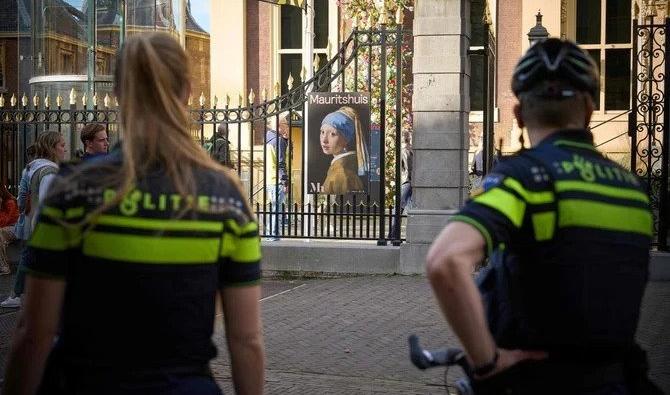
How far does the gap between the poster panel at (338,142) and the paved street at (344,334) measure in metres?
1.14

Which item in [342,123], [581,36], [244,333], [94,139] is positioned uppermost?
[581,36]

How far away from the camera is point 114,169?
8.81ft

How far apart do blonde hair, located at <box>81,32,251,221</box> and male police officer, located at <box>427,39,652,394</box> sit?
64 centimetres

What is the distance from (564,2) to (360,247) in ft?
46.3

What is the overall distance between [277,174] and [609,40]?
45.8 feet

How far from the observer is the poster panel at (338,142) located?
12.9 metres

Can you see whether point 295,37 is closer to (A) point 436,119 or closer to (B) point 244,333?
(A) point 436,119

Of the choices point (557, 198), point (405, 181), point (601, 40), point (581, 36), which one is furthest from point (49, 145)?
point (581, 36)

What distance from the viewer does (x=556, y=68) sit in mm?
2883

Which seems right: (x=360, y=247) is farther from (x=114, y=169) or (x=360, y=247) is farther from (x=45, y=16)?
(x=114, y=169)

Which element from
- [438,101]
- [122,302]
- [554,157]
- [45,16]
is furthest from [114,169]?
[45,16]

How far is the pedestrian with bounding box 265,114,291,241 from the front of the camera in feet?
43.4

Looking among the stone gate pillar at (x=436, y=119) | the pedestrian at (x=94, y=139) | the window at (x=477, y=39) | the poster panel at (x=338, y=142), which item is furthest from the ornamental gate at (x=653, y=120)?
the pedestrian at (x=94, y=139)

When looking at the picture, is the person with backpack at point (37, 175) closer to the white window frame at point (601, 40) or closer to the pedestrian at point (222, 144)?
the pedestrian at point (222, 144)
